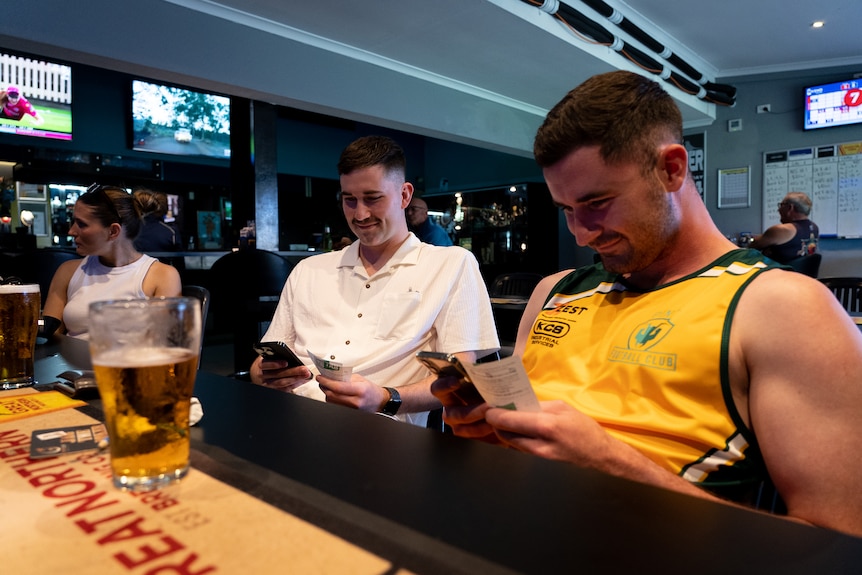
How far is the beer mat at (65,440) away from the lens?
691 mm

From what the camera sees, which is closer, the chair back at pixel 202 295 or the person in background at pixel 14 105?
the chair back at pixel 202 295

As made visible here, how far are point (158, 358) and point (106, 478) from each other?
0.45 feet

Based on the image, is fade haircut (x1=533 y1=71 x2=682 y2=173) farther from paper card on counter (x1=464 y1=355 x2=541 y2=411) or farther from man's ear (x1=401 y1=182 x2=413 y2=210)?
man's ear (x1=401 y1=182 x2=413 y2=210)

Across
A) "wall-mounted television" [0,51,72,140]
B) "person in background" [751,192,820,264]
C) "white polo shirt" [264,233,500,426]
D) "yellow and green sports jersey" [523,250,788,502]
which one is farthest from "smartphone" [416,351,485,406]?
A: "wall-mounted television" [0,51,72,140]

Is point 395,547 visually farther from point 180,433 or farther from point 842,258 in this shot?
point 842,258

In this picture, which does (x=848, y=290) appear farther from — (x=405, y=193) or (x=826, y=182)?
(x=826, y=182)

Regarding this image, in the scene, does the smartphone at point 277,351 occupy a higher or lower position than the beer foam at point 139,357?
lower

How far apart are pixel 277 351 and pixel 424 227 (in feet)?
11.0

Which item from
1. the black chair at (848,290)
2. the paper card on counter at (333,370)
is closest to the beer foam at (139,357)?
the paper card on counter at (333,370)

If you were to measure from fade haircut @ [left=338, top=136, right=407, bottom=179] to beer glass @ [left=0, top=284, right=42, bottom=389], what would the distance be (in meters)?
0.99

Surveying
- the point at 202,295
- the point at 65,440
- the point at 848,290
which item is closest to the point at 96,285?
the point at 202,295

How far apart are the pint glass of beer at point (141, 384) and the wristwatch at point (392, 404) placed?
0.84 m

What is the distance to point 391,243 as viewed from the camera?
1965mm

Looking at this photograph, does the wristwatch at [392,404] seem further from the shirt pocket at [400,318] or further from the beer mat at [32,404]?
the beer mat at [32,404]
